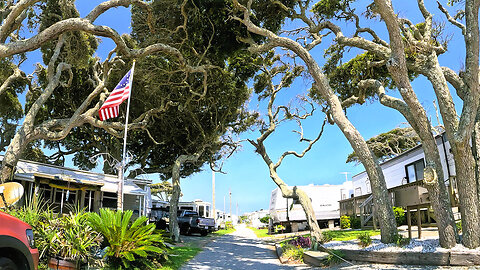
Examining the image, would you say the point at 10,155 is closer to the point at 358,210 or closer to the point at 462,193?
the point at 462,193

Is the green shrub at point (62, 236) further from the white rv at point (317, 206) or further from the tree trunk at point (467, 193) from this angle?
the white rv at point (317, 206)

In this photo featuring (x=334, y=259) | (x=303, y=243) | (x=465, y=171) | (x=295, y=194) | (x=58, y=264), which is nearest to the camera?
(x=58, y=264)

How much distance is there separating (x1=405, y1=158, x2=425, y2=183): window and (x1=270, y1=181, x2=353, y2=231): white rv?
693 cm

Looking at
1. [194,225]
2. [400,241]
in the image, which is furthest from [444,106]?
[194,225]

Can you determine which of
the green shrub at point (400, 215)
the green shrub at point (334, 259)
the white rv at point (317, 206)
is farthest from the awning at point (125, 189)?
the green shrub at point (334, 259)

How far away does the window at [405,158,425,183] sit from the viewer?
15.6 m

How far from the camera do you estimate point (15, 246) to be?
3.65 m

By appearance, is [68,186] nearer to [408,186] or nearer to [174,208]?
[174,208]

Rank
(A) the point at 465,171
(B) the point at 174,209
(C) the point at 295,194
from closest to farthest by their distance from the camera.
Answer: (A) the point at 465,171 < (C) the point at 295,194 < (B) the point at 174,209

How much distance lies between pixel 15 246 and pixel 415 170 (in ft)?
54.2

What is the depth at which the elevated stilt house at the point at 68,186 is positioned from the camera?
17359 mm

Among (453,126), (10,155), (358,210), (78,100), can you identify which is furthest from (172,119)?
(453,126)

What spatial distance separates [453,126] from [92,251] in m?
8.42

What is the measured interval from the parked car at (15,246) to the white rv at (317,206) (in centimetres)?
1920
